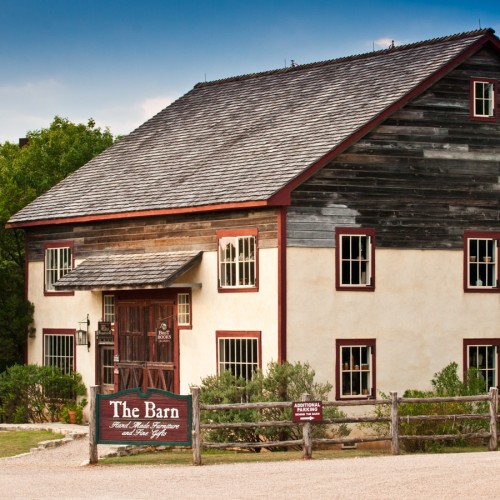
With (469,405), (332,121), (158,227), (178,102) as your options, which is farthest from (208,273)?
(178,102)

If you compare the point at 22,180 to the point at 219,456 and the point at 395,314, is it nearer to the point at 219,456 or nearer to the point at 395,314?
the point at 395,314

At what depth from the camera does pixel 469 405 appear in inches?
1251

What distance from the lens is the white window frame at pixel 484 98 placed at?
34.0 metres

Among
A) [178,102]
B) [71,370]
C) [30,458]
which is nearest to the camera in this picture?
[30,458]

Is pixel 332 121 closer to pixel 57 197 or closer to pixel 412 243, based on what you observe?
pixel 412 243

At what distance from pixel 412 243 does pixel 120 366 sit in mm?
8424

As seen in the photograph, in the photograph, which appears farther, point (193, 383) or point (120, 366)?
point (120, 366)

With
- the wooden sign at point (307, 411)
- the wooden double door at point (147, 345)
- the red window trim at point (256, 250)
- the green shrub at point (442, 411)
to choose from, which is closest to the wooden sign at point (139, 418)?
the wooden sign at point (307, 411)

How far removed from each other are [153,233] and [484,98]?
8.93 metres

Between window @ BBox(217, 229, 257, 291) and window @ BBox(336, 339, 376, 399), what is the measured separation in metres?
2.57

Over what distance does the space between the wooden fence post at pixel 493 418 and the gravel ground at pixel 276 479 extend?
6.00 feet

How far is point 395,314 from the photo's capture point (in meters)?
32.4

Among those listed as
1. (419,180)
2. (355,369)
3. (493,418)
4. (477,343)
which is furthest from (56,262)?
(493,418)

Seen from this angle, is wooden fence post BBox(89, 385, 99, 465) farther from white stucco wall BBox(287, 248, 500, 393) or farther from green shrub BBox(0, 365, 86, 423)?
green shrub BBox(0, 365, 86, 423)
